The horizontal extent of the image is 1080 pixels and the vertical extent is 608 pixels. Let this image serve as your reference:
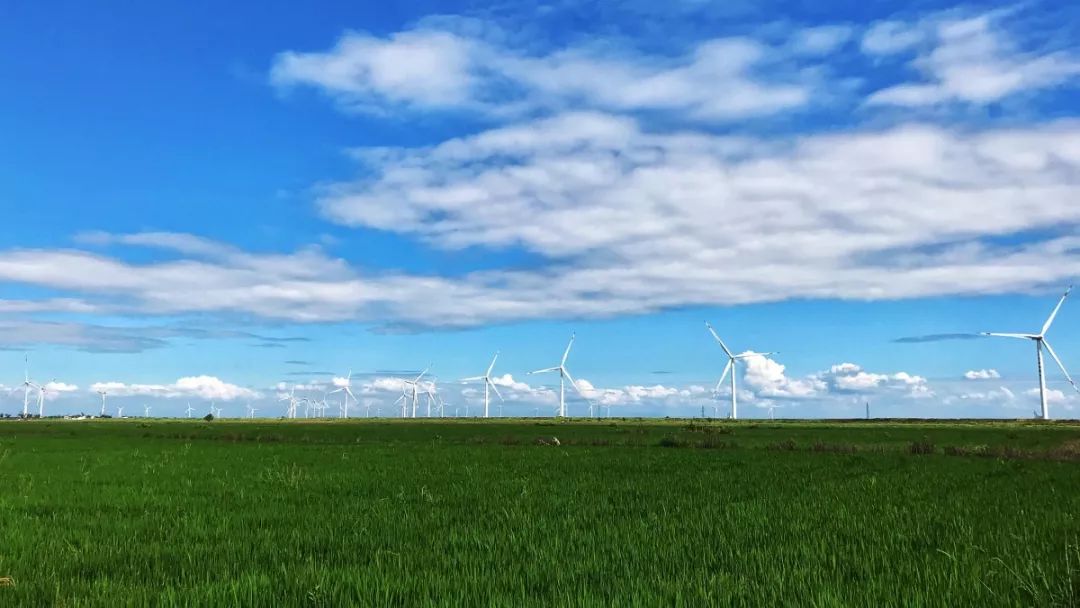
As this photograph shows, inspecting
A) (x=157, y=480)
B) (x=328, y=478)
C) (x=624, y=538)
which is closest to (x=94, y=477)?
(x=157, y=480)

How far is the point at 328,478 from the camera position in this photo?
83.6ft

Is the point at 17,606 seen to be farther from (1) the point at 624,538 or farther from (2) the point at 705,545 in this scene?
(2) the point at 705,545

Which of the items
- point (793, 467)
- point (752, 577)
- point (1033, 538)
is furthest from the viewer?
point (793, 467)

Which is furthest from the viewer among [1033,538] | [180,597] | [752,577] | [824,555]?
[1033,538]

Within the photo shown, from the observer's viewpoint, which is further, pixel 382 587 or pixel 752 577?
pixel 752 577

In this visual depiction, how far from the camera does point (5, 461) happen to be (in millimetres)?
37062

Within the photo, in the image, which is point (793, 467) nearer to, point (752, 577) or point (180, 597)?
point (752, 577)

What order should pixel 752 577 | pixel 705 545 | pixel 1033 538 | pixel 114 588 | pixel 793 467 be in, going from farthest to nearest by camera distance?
pixel 793 467 → pixel 1033 538 → pixel 705 545 → pixel 752 577 → pixel 114 588

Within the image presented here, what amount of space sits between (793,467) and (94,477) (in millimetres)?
30040

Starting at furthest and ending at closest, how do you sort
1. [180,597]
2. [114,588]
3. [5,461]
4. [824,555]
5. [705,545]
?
1. [5,461]
2. [705,545]
3. [824,555]
4. [114,588]
5. [180,597]

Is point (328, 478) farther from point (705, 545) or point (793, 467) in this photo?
point (793, 467)

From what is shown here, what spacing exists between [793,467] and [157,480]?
27.4m

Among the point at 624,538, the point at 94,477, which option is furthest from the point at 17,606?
the point at 94,477

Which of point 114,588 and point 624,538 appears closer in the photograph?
point 114,588
